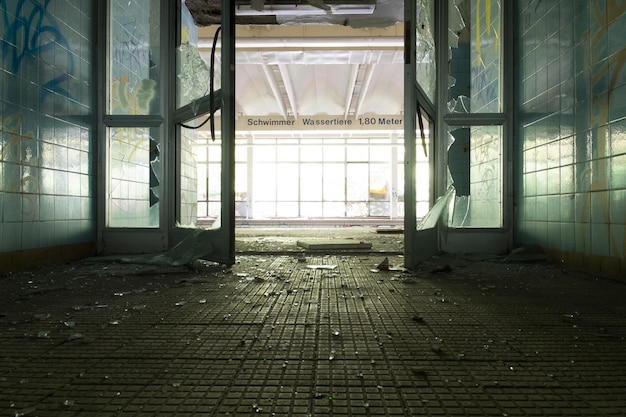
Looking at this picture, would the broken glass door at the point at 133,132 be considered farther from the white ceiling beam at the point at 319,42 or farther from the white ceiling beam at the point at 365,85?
the white ceiling beam at the point at 365,85

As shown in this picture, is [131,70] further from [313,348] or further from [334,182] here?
[334,182]

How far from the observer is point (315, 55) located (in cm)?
772

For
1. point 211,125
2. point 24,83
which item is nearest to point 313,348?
point 211,125

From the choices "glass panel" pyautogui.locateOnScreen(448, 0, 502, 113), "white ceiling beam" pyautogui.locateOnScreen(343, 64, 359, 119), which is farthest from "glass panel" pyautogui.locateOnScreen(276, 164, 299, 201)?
"glass panel" pyautogui.locateOnScreen(448, 0, 502, 113)

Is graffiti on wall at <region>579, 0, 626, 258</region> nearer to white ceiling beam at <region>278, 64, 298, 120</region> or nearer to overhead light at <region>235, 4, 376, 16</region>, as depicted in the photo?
overhead light at <region>235, 4, 376, 16</region>

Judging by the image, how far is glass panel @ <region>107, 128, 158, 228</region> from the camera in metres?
4.12

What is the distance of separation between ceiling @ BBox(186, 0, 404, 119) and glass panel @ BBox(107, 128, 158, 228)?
1.85 m

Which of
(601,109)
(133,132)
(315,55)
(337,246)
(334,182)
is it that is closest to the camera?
(601,109)

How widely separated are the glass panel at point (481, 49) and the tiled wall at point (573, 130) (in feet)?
0.86

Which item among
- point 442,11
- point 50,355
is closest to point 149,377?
point 50,355

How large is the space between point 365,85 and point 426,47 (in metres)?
6.45

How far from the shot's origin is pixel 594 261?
287 centimetres

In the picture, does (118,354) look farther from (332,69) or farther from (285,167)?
(285,167)

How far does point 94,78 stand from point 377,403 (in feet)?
13.4
